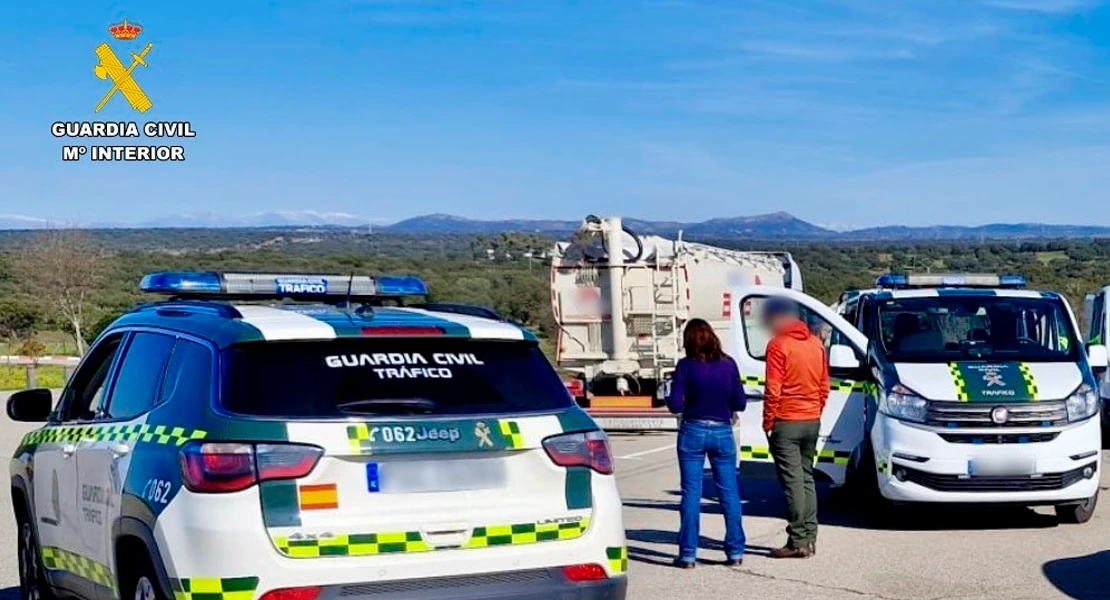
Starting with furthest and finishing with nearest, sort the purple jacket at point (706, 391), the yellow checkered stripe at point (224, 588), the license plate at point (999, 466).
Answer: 1. the license plate at point (999, 466)
2. the purple jacket at point (706, 391)
3. the yellow checkered stripe at point (224, 588)

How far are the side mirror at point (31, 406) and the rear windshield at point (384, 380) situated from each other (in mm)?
2446

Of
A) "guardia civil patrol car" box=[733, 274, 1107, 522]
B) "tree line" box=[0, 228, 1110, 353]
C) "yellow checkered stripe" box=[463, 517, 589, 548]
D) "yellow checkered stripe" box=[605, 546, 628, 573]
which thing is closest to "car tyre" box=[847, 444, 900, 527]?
"guardia civil patrol car" box=[733, 274, 1107, 522]

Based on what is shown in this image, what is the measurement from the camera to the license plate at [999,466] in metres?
10.4

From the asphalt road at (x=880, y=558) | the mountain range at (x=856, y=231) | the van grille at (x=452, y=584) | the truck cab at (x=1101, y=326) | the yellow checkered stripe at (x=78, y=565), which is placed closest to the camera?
the van grille at (x=452, y=584)

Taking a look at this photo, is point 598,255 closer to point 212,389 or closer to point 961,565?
point 961,565

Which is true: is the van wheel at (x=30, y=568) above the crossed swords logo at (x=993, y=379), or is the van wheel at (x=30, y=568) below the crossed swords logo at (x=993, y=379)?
below

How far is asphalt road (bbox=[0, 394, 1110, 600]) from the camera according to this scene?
27.8 feet

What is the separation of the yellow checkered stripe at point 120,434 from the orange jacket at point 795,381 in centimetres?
459

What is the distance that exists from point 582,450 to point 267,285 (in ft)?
6.93

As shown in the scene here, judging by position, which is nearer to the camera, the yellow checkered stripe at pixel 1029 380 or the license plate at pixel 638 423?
the yellow checkered stripe at pixel 1029 380

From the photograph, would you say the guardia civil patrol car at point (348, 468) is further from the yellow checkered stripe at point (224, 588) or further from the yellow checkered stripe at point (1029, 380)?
the yellow checkered stripe at point (1029, 380)

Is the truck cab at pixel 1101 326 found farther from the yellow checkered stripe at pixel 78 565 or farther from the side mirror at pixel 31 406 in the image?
the yellow checkered stripe at pixel 78 565

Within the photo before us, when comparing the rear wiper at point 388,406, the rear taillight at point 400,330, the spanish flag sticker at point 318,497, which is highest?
the rear taillight at point 400,330

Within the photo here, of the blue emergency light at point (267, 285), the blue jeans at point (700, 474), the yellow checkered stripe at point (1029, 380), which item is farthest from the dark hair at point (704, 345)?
the yellow checkered stripe at point (1029, 380)
